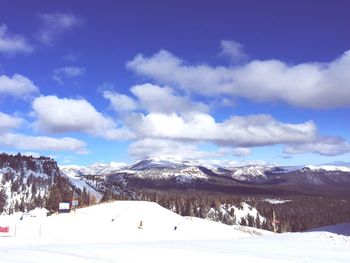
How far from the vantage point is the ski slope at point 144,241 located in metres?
26.7

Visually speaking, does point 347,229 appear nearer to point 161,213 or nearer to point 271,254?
point 271,254

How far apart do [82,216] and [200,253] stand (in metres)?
51.2

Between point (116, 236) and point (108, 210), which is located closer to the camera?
point (116, 236)

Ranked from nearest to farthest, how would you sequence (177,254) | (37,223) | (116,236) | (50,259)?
(50,259) → (177,254) → (116,236) → (37,223)

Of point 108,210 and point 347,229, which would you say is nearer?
point 347,229

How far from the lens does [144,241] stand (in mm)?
46281

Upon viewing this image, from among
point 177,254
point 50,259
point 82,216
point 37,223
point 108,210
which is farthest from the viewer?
point 108,210

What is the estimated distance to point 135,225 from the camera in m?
74.2

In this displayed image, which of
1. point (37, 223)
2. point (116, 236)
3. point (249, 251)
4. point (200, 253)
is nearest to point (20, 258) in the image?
point (200, 253)

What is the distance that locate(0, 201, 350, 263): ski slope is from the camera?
2666cm

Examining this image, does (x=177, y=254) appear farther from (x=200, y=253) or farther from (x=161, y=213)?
(x=161, y=213)

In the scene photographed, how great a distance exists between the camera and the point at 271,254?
3014 cm

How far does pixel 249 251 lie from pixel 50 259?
A: 14914mm

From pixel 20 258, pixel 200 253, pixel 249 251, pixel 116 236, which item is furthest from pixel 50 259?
pixel 116 236
